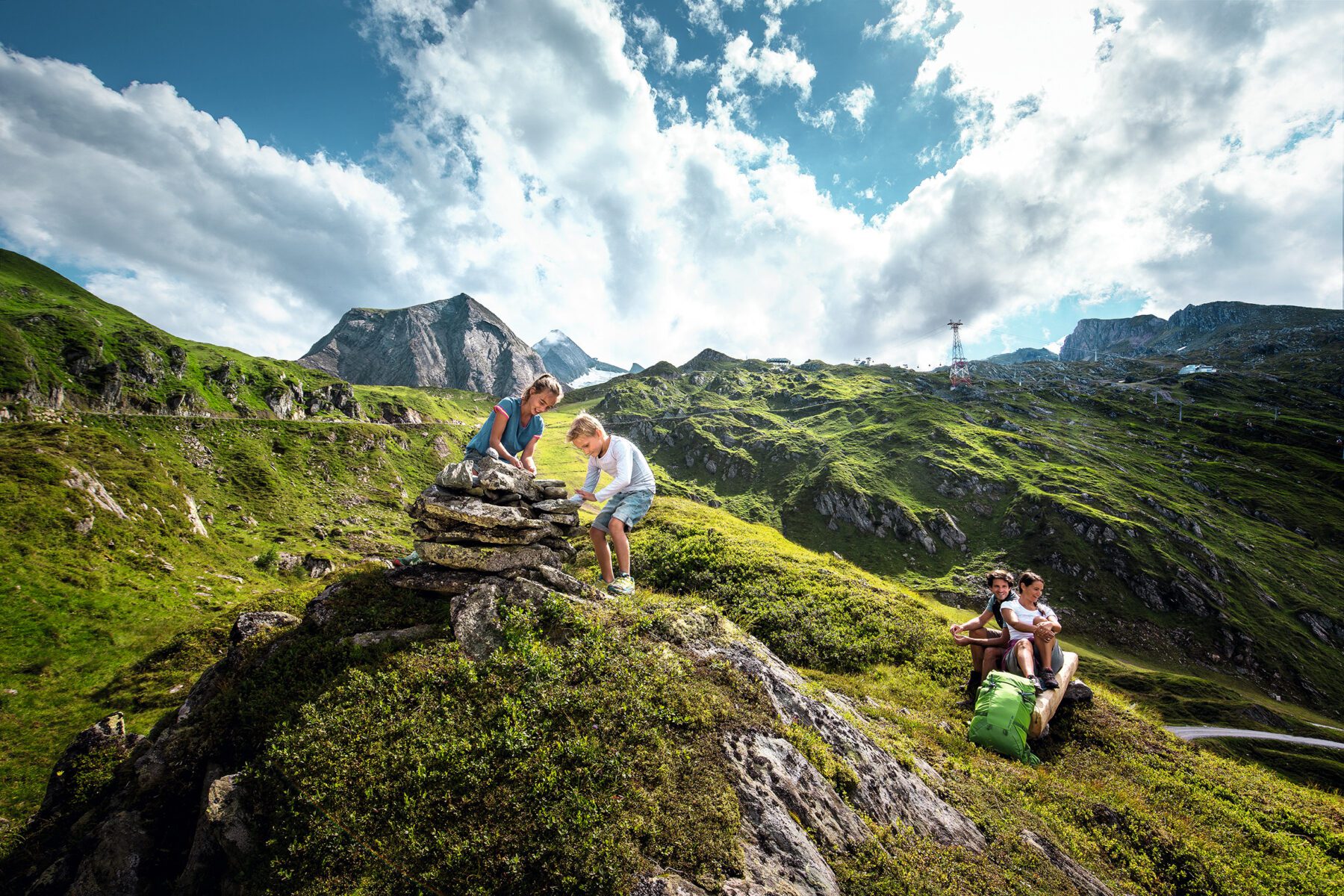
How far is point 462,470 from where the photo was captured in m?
12.3

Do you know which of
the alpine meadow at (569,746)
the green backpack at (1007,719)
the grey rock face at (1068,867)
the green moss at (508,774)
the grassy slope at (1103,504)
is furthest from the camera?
the grassy slope at (1103,504)

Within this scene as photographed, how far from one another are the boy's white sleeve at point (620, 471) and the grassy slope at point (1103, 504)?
122666 millimetres

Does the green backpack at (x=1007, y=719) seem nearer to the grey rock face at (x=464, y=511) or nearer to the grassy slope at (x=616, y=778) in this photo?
the grassy slope at (x=616, y=778)

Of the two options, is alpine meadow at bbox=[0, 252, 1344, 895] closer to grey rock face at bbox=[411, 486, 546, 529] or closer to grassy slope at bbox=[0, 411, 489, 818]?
grassy slope at bbox=[0, 411, 489, 818]

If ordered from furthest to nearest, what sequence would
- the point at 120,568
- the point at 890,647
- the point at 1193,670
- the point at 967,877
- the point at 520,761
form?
the point at 1193,670
the point at 120,568
the point at 890,647
the point at 967,877
the point at 520,761

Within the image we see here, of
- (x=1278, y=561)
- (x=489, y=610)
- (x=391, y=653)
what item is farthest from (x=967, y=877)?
(x=1278, y=561)

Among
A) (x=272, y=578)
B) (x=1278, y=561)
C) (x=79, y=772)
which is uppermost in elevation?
(x=1278, y=561)

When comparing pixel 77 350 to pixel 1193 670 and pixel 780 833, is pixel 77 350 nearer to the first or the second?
pixel 780 833

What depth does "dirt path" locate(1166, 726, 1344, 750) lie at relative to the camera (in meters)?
62.9

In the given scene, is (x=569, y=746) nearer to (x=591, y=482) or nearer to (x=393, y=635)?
(x=393, y=635)

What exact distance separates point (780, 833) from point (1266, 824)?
13.3m

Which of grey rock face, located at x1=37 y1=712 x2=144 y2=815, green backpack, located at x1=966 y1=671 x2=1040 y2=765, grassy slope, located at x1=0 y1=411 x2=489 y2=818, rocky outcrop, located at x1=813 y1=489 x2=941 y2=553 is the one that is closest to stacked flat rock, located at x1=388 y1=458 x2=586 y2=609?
grassy slope, located at x1=0 y1=411 x2=489 y2=818

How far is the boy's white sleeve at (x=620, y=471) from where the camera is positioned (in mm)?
12070

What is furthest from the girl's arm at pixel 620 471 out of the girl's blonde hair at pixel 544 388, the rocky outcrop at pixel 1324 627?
the rocky outcrop at pixel 1324 627
